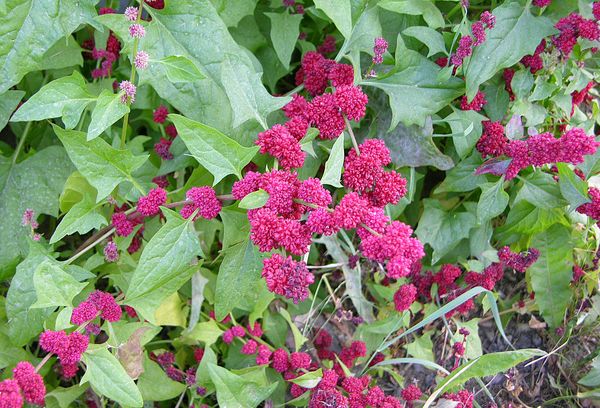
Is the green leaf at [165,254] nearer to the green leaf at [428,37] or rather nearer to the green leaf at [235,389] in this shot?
the green leaf at [235,389]

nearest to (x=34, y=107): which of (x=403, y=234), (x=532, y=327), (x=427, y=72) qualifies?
(x=403, y=234)

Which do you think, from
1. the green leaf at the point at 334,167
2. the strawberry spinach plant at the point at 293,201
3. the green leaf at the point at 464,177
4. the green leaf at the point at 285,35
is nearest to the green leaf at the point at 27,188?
the strawberry spinach plant at the point at 293,201

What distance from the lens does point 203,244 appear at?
206 cm

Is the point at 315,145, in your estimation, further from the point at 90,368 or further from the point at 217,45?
the point at 90,368

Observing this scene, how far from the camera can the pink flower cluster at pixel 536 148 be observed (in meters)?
1.57

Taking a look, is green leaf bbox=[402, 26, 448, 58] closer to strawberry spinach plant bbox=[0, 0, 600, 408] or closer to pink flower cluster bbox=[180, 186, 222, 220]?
strawberry spinach plant bbox=[0, 0, 600, 408]

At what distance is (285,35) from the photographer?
2.00 meters

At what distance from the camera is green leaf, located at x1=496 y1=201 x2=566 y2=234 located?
2.05 metres

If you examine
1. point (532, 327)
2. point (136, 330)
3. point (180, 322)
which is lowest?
point (532, 327)

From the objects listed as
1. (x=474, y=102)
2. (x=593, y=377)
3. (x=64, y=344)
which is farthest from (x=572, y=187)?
(x=64, y=344)

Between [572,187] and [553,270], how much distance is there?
47 cm

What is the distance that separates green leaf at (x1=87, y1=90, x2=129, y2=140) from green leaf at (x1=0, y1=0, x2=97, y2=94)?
33 centimetres

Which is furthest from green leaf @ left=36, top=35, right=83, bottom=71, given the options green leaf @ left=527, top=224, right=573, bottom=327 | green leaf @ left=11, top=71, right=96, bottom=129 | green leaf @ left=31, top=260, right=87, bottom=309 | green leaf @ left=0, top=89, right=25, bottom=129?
green leaf @ left=527, top=224, right=573, bottom=327

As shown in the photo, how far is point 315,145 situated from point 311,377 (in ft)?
2.45
